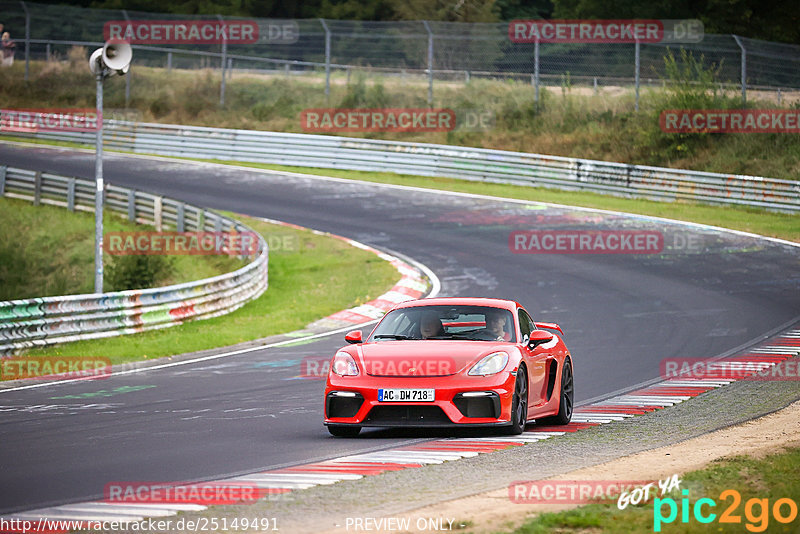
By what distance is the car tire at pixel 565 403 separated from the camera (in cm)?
1123

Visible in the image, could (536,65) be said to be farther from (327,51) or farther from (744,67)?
(327,51)

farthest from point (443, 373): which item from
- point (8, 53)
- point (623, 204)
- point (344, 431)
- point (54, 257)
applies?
point (8, 53)

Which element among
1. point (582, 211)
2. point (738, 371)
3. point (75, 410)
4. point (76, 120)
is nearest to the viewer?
point (75, 410)

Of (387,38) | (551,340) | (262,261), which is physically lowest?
(262,261)

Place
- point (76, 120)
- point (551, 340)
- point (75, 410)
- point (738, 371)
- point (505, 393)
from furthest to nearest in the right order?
point (76, 120), point (738, 371), point (75, 410), point (551, 340), point (505, 393)

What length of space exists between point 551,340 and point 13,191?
1093 inches

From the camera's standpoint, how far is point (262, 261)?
2417 centimetres

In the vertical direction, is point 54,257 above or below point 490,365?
below

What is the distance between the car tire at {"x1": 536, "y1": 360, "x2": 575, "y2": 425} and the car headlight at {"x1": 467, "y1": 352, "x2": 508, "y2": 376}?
Answer: 1.38m

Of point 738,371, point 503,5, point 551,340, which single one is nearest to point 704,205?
point 738,371

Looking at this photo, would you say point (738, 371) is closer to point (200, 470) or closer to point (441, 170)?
point (200, 470)

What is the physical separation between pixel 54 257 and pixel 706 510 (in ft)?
83.4

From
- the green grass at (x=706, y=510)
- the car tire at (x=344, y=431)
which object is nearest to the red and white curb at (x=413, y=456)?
the car tire at (x=344, y=431)

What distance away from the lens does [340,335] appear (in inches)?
748
